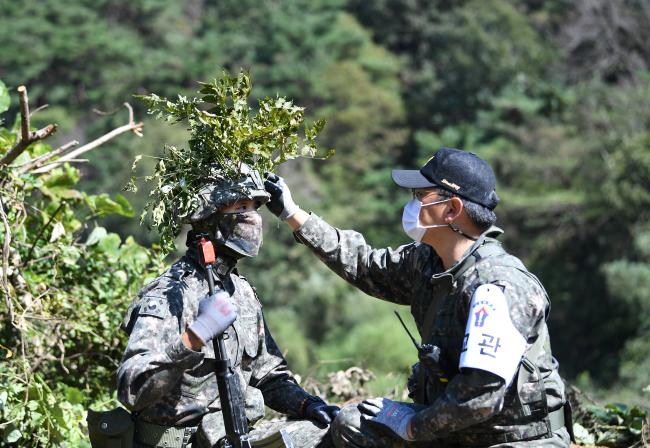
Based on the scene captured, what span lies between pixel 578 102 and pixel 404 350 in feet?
58.1

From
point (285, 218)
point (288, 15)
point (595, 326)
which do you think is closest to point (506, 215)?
point (595, 326)

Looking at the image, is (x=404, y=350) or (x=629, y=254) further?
(x=629, y=254)

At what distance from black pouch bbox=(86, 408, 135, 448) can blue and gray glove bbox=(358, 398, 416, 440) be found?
1.09 m

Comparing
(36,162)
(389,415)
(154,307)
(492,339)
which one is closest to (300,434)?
(389,415)

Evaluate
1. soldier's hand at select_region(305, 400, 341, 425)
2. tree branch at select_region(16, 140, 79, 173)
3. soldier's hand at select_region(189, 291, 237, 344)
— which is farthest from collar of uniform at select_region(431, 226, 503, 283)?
tree branch at select_region(16, 140, 79, 173)

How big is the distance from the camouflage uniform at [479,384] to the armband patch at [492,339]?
5cm

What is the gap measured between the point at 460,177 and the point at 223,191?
1118 millimetres

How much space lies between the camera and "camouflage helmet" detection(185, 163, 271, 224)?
5582mm

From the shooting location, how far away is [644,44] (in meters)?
42.7

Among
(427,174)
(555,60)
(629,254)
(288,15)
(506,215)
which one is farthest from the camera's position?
(288,15)

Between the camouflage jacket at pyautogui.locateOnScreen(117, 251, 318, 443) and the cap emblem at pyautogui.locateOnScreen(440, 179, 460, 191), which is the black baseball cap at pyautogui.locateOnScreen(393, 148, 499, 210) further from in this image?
the camouflage jacket at pyautogui.locateOnScreen(117, 251, 318, 443)

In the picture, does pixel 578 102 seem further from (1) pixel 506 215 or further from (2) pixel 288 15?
(2) pixel 288 15

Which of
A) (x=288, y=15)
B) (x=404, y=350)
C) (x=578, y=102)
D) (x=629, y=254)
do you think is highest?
(x=288, y=15)

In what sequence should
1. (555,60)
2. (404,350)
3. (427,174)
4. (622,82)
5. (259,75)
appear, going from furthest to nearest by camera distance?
(259,75) → (555,60) → (622,82) → (404,350) → (427,174)
